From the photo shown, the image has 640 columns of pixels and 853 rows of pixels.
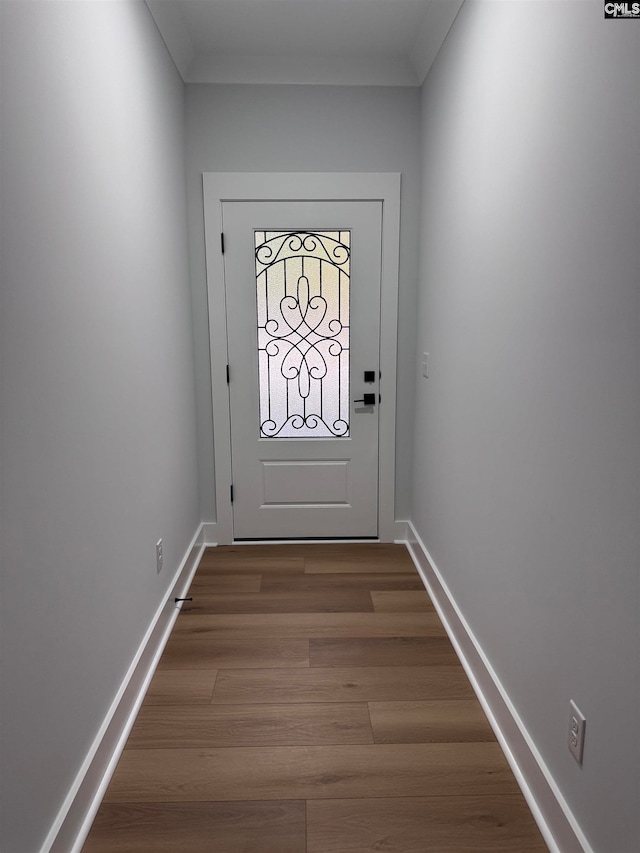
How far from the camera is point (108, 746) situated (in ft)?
5.69

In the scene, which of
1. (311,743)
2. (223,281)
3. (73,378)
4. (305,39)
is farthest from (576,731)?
(305,39)

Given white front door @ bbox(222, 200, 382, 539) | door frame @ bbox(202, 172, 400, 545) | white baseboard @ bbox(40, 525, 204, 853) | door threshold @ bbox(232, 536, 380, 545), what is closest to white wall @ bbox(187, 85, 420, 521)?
door frame @ bbox(202, 172, 400, 545)

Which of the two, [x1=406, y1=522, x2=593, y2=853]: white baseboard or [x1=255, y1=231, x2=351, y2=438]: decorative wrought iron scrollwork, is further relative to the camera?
[x1=255, y1=231, x2=351, y2=438]: decorative wrought iron scrollwork

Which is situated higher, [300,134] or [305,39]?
[305,39]

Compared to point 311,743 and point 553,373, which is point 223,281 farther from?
point 311,743

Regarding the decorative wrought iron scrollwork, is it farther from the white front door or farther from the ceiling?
the ceiling

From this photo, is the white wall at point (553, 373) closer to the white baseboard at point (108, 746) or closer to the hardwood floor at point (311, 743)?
the hardwood floor at point (311, 743)

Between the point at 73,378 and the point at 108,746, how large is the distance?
1131mm

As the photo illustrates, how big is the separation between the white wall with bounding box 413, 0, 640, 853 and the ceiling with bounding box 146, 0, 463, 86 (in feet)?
1.36

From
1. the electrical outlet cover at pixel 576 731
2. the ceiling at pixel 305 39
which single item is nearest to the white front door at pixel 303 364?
the ceiling at pixel 305 39

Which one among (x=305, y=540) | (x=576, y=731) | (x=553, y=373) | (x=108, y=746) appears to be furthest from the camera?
(x=305, y=540)

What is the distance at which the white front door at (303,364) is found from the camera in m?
3.20

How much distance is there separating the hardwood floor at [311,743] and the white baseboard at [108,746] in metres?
0.03

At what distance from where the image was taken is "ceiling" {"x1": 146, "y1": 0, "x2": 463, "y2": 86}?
253 cm
